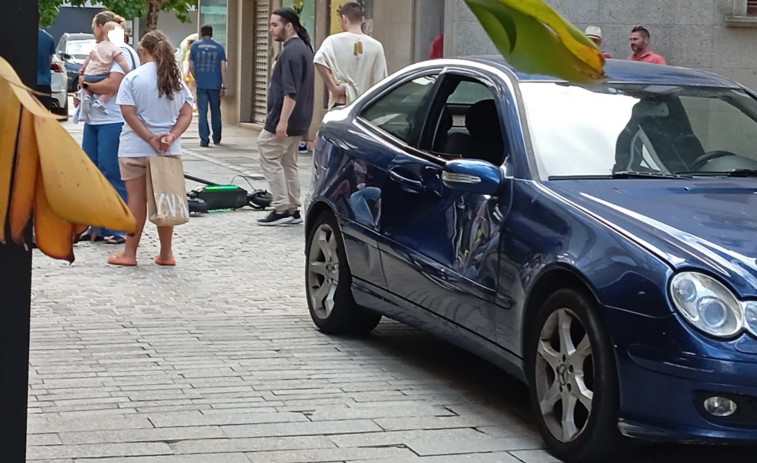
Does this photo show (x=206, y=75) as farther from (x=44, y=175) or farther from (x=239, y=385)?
(x=44, y=175)

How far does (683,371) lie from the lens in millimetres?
4266

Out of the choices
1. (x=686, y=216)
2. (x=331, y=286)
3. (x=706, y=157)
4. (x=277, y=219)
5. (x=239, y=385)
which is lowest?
(x=277, y=219)

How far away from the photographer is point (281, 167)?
12266mm

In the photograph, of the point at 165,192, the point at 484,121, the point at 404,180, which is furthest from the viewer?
the point at 165,192

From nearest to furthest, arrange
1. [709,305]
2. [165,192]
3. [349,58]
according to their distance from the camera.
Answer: [709,305] < [165,192] < [349,58]

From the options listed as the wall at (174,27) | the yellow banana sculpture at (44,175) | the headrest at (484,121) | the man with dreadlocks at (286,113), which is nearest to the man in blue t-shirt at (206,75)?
the man with dreadlocks at (286,113)

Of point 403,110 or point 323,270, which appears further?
point 323,270

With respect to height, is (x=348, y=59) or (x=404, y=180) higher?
(x=348, y=59)

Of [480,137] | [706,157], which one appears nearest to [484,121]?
[480,137]

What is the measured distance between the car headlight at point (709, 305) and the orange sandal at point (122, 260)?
6049 millimetres

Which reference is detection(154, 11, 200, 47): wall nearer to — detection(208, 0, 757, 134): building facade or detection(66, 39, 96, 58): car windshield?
detection(66, 39, 96, 58): car windshield

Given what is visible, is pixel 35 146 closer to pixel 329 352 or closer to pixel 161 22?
pixel 329 352

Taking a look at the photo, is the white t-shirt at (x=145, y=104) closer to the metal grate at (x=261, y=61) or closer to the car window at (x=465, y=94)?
the car window at (x=465, y=94)

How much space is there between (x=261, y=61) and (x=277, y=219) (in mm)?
13342
